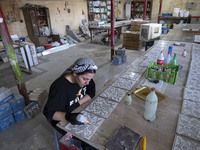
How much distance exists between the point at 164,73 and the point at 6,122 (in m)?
2.91

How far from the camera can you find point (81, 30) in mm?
10562

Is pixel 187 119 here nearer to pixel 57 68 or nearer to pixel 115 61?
pixel 115 61

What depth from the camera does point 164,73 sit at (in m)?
1.97

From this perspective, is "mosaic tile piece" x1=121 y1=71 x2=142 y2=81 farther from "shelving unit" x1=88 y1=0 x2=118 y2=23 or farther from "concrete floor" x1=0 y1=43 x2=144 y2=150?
"shelving unit" x1=88 y1=0 x2=118 y2=23

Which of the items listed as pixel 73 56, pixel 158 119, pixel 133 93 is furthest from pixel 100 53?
pixel 158 119

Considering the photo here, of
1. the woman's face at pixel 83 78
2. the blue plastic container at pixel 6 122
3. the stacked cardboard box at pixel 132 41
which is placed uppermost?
the woman's face at pixel 83 78

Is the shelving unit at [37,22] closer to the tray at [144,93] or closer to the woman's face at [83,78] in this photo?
the woman's face at [83,78]

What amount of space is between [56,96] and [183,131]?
1236 mm

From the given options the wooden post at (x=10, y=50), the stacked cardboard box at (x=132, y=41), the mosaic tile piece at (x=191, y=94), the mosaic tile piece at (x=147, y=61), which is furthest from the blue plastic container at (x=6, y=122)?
the stacked cardboard box at (x=132, y=41)

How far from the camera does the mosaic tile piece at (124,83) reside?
6.47 feet

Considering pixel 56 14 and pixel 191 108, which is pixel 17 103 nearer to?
pixel 191 108

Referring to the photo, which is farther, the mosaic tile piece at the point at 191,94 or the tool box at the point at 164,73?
the tool box at the point at 164,73

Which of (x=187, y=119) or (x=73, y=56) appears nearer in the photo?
(x=187, y=119)

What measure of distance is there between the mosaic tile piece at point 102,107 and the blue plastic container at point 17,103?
189cm
